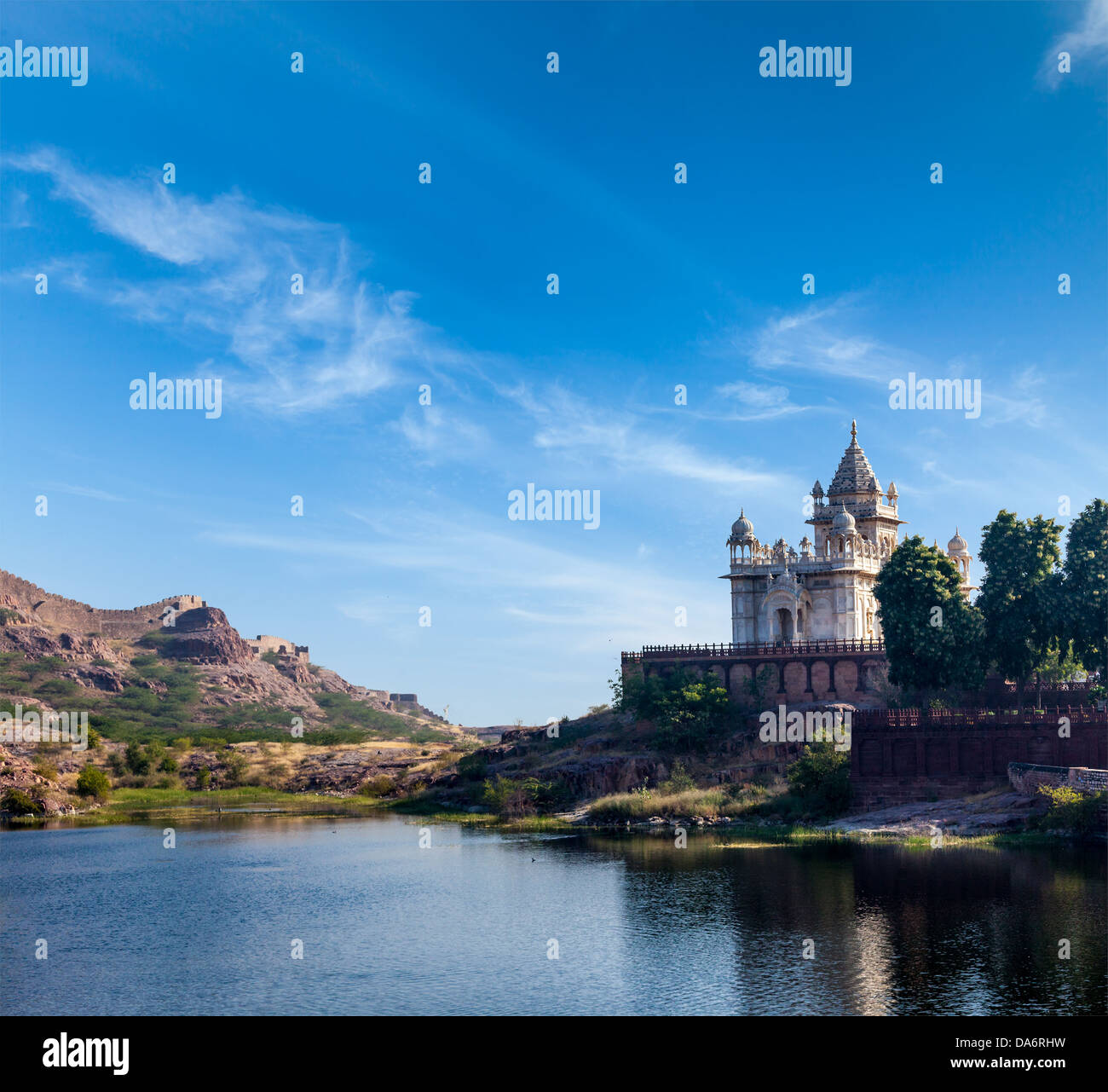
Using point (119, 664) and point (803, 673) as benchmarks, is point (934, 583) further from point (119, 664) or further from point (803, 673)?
point (119, 664)

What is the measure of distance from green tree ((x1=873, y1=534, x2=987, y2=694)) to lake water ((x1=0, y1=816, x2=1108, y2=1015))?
16.9 m

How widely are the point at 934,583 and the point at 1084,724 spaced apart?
12090 mm

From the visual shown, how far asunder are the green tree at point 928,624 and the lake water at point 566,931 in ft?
55.3

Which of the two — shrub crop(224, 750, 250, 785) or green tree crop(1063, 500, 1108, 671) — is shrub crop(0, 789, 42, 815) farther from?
green tree crop(1063, 500, 1108, 671)

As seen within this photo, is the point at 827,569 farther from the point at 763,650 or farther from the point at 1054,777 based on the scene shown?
the point at 1054,777

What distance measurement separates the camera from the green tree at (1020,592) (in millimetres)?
72875

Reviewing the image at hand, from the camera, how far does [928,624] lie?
241 ft

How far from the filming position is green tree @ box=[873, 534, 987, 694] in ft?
241

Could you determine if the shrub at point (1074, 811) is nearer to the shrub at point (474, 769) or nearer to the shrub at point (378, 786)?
the shrub at point (474, 769)

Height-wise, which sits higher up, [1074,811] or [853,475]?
[853,475]

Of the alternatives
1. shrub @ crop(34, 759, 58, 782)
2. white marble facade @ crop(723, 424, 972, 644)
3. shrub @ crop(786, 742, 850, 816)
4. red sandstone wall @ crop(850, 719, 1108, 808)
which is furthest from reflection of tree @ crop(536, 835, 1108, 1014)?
shrub @ crop(34, 759, 58, 782)

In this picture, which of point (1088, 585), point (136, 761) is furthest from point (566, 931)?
point (136, 761)

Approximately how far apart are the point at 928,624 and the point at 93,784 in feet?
232

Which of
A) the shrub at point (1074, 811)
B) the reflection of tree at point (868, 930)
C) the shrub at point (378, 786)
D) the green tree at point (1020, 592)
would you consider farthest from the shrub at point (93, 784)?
the shrub at point (1074, 811)
